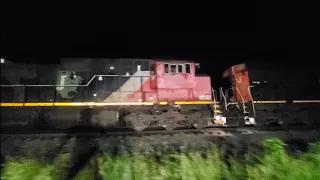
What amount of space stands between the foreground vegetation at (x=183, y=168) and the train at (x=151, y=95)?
12.1 feet

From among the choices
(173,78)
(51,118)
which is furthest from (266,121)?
(51,118)

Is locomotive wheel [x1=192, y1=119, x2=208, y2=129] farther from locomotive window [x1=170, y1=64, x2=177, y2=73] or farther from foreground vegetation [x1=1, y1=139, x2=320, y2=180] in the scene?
foreground vegetation [x1=1, y1=139, x2=320, y2=180]

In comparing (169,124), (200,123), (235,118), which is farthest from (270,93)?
(169,124)

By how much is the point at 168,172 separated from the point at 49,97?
204 inches

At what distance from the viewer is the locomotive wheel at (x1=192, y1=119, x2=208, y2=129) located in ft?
22.0

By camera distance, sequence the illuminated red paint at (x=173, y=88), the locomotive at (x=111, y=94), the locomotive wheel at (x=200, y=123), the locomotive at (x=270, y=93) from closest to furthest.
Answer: the locomotive at (x=111, y=94)
the locomotive wheel at (x=200, y=123)
the locomotive at (x=270, y=93)
the illuminated red paint at (x=173, y=88)

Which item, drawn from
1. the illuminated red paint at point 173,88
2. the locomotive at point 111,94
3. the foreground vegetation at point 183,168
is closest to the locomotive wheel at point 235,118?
the locomotive at point 111,94

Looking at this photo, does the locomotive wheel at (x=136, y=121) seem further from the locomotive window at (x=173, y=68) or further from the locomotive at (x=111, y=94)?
the locomotive window at (x=173, y=68)

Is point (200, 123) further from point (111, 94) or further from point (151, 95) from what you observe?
point (111, 94)

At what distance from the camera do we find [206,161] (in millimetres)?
2662

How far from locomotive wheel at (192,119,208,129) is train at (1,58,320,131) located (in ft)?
0.08

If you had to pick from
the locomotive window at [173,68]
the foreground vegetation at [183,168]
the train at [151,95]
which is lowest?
the foreground vegetation at [183,168]

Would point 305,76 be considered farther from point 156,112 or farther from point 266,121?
point 156,112

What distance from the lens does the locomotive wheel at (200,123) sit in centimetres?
671
